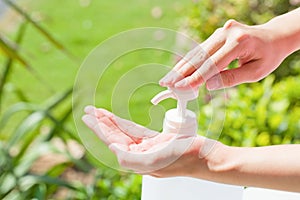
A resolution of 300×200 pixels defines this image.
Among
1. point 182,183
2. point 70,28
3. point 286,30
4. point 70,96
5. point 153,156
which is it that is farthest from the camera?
point 70,28

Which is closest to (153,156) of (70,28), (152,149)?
(152,149)

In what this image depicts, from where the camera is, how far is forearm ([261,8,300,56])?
1.68 meters

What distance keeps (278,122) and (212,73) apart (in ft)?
3.56

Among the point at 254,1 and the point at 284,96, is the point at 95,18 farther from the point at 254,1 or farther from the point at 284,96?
the point at 284,96

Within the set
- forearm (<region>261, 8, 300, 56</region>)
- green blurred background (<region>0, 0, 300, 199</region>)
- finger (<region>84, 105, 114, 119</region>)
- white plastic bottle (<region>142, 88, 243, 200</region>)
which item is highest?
green blurred background (<region>0, 0, 300, 199</region>)

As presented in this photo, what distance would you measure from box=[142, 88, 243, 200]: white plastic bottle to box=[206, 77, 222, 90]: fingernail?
31 millimetres

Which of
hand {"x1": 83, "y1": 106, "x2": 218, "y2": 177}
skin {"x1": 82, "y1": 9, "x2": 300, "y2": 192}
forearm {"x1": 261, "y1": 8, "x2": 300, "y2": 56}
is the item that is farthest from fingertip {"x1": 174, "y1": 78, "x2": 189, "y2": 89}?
forearm {"x1": 261, "y1": 8, "x2": 300, "y2": 56}

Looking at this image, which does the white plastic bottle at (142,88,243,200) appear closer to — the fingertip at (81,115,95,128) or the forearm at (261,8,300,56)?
the fingertip at (81,115,95,128)

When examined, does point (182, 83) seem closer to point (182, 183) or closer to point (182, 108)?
point (182, 108)

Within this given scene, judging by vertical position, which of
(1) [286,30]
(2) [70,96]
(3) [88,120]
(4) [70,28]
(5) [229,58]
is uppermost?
(4) [70,28]

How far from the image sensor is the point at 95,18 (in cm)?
512

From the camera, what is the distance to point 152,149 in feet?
4.74

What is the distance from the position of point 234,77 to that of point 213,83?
131 mm

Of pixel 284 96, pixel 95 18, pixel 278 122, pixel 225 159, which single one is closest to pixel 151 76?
pixel 225 159
